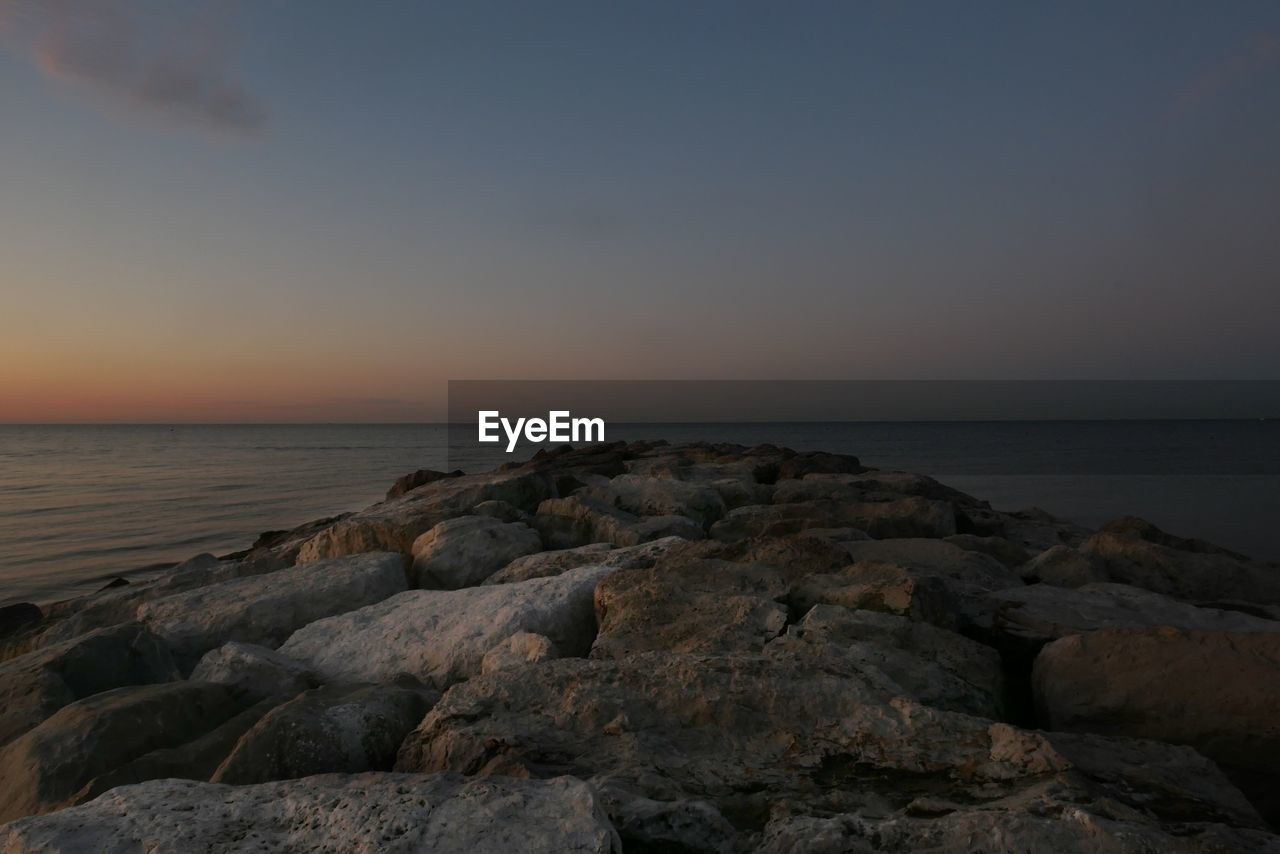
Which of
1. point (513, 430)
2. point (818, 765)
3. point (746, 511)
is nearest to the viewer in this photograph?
point (818, 765)

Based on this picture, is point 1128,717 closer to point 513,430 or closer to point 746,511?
point 746,511

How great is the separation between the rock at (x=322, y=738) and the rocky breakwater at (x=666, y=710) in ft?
0.03

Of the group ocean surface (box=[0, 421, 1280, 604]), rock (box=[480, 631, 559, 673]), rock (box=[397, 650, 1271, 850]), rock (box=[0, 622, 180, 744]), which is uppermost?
rock (box=[397, 650, 1271, 850])

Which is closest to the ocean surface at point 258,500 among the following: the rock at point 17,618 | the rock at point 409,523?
the rock at point 17,618

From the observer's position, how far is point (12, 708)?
376 centimetres

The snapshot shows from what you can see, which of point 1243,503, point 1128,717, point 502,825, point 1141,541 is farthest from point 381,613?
point 1243,503

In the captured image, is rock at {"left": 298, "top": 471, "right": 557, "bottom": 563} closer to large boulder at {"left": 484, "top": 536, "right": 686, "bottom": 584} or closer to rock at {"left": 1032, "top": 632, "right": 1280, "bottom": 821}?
large boulder at {"left": 484, "top": 536, "right": 686, "bottom": 584}

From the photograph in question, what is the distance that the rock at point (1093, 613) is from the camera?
417 centimetres

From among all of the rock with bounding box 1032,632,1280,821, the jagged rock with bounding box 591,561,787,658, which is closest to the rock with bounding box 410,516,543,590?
the jagged rock with bounding box 591,561,787,658

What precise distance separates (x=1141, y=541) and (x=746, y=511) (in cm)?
348

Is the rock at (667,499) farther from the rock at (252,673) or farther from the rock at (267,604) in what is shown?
the rock at (252,673)

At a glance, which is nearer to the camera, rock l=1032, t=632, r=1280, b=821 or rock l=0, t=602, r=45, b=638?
rock l=1032, t=632, r=1280, b=821

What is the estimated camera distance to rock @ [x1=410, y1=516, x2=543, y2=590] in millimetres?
6070

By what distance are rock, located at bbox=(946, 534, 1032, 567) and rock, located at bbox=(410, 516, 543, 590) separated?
355 centimetres
